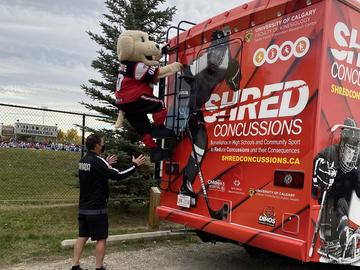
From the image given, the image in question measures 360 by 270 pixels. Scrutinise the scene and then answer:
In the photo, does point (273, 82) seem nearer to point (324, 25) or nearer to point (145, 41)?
point (324, 25)

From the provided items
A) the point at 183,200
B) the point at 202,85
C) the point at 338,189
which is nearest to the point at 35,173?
the point at 183,200

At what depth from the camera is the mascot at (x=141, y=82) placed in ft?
17.4

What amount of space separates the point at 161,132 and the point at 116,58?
374cm

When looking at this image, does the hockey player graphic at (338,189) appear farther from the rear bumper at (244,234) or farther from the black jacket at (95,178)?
the black jacket at (95,178)

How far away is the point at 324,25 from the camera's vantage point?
150 inches

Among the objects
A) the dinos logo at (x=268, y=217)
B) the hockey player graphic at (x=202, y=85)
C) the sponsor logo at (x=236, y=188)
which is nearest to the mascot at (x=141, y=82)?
the hockey player graphic at (x=202, y=85)

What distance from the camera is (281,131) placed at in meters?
4.11

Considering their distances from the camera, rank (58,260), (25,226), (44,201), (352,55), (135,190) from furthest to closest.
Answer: (44,201)
(135,190)
(25,226)
(58,260)
(352,55)

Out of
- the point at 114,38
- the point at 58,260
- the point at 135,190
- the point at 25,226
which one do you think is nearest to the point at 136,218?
the point at 135,190

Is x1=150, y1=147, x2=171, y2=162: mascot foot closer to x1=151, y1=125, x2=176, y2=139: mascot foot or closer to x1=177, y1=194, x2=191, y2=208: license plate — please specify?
x1=151, y1=125, x2=176, y2=139: mascot foot

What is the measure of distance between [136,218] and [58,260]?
9.84ft

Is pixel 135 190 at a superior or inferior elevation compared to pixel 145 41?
inferior

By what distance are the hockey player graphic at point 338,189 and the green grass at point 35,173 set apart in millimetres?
8168

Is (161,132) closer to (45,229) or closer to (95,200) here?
(95,200)
